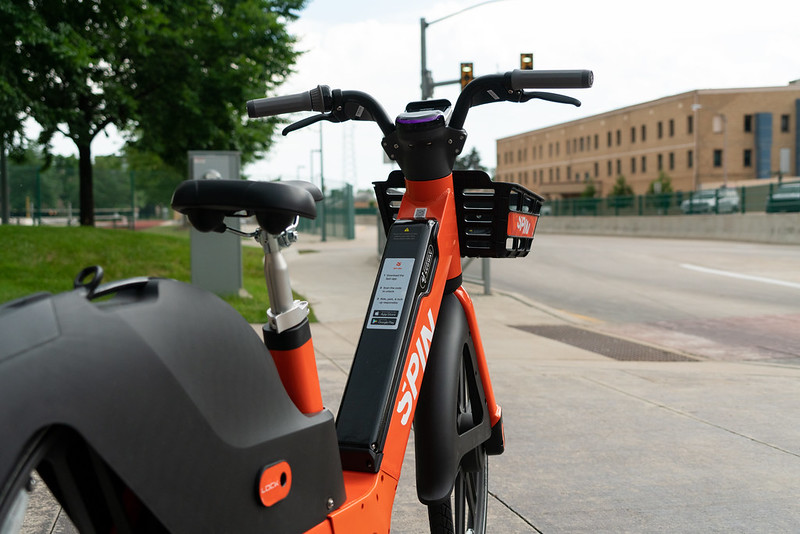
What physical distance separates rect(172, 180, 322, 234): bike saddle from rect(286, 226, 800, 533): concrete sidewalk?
1.87 m

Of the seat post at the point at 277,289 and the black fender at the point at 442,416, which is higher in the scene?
the seat post at the point at 277,289

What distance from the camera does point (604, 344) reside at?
347 inches

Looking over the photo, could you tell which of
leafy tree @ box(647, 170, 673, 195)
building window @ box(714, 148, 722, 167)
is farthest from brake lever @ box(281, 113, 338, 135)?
building window @ box(714, 148, 722, 167)

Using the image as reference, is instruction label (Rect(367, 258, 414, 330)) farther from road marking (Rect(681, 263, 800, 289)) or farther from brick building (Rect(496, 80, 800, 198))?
brick building (Rect(496, 80, 800, 198))

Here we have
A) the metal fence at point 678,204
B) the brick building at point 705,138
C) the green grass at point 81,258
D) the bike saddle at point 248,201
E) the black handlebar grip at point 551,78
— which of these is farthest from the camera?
the brick building at point 705,138

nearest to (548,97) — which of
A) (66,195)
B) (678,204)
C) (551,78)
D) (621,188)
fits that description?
(551,78)

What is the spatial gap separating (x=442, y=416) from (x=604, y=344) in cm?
685

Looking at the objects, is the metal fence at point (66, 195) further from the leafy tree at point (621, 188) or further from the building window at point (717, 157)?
the leafy tree at point (621, 188)

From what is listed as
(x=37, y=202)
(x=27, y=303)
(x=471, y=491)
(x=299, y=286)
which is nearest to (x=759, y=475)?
(x=471, y=491)

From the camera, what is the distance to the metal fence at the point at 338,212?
36.2 m

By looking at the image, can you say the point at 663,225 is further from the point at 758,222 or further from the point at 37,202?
the point at 37,202

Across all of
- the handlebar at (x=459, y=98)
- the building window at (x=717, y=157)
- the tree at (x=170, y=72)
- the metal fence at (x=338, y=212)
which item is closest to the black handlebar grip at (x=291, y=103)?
the handlebar at (x=459, y=98)

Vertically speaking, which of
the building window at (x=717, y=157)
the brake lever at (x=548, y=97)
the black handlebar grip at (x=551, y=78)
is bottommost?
the brake lever at (x=548, y=97)

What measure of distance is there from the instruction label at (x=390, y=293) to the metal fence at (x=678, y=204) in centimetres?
3319
